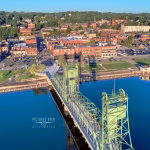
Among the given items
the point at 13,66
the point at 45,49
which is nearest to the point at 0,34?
the point at 45,49

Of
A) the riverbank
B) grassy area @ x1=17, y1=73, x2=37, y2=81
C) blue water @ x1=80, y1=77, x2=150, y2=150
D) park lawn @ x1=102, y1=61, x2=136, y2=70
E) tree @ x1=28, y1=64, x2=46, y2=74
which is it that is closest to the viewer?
blue water @ x1=80, y1=77, x2=150, y2=150

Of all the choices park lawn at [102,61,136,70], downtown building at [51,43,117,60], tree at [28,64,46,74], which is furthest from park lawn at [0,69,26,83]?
park lawn at [102,61,136,70]

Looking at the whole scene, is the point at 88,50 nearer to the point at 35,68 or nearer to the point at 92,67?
the point at 92,67

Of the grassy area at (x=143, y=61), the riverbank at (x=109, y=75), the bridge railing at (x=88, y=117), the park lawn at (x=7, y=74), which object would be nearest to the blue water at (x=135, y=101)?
the riverbank at (x=109, y=75)

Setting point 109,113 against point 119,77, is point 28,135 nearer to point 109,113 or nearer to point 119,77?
point 109,113

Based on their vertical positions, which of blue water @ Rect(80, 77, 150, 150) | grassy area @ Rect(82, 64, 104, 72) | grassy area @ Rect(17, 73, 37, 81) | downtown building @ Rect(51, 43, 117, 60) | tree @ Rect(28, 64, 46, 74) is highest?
downtown building @ Rect(51, 43, 117, 60)

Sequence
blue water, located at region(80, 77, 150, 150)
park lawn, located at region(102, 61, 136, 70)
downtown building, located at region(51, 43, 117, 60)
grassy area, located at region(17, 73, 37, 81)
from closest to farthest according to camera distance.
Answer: blue water, located at region(80, 77, 150, 150)
grassy area, located at region(17, 73, 37, 81)
park lawn, located at region(102, 61, 136, 70)
downtown building, located at region(51, 43, 117, 60)

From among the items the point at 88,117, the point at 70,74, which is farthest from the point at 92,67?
the point at 88,117

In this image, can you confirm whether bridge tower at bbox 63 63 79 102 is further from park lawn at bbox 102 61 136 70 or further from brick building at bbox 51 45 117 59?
brick building at bbox 51 45 117 59

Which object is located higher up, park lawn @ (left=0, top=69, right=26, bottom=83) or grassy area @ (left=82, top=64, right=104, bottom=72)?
grassy area @ (left=82, top=64, right=104, bottom=72)
